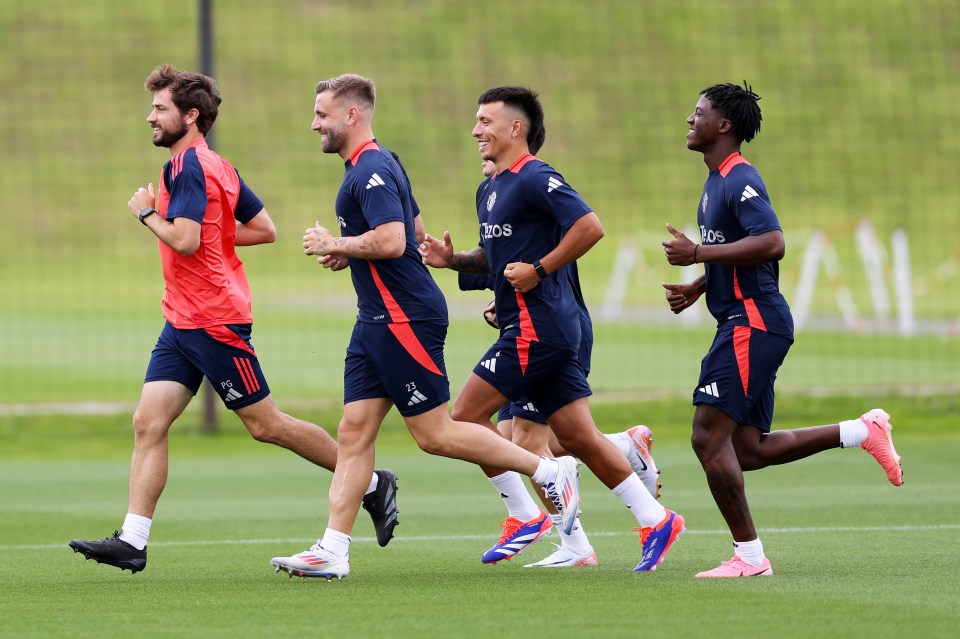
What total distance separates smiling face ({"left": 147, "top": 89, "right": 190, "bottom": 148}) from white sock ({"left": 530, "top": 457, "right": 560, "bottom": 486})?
2.35m

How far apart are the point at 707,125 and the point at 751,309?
0.90 meters

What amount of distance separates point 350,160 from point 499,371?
1.21 meters

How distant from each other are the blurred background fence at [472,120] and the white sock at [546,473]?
2832 cm

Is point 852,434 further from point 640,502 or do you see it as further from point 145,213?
point 145,213

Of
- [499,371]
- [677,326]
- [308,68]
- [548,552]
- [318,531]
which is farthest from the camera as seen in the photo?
[308,68]

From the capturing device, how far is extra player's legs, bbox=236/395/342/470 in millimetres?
7789

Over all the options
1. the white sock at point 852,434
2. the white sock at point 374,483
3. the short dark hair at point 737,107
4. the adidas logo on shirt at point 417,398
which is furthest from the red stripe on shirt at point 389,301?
the white sock at point 852,434

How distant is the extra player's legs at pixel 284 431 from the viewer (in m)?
7.79

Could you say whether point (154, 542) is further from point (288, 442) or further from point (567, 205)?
point (567, 205)

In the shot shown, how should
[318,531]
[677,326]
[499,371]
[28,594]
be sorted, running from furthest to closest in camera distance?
[677,326]
[318,531]
[499,371]
[28,594]

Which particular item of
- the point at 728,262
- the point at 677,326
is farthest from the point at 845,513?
the point at 677,326

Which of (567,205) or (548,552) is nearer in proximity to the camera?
(567,205)

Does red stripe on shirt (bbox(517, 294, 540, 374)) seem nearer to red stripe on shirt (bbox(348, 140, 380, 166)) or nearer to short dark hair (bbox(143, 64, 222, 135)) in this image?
red stripe on shirt (bbox(348, 140, 380, 166))

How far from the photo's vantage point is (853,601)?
6.53 metres
